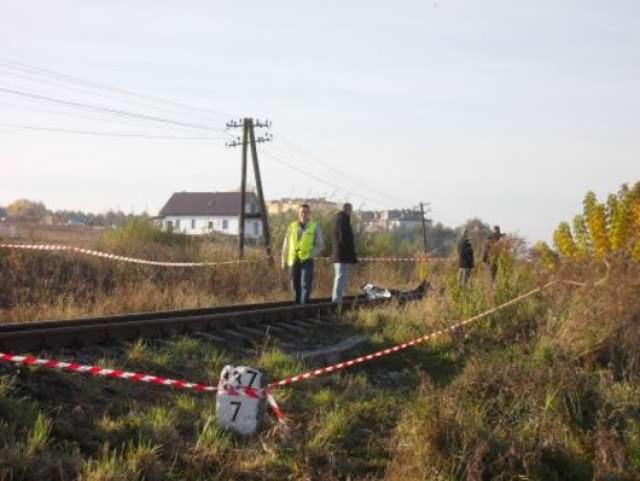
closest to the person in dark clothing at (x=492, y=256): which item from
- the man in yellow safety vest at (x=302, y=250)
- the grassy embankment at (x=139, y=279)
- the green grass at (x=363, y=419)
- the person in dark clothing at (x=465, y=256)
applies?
the person in dark clothing at (x=465, y=256)

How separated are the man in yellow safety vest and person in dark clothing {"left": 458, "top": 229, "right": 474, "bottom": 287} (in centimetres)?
271

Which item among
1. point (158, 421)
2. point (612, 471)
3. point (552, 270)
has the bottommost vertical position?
point (612, 471)

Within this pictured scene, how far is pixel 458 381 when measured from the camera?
27.4ft

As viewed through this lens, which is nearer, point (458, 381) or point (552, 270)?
point (458, 381)

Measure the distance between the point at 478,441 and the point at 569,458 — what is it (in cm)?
101

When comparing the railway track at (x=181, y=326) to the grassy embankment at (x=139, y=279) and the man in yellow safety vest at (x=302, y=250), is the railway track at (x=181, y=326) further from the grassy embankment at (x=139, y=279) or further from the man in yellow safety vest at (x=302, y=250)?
the grassy embankment at (x=139, y=279)

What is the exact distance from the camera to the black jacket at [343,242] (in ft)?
46.7

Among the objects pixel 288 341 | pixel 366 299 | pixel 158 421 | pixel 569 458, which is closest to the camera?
pixel 158 421

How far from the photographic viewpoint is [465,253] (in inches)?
703

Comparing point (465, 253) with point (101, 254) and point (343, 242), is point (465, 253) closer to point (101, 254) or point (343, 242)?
point (343, 242)

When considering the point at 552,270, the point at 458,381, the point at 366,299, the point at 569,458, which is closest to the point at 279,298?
the point at 366,299

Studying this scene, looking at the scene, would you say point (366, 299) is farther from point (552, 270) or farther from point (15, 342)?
point (15, 342)

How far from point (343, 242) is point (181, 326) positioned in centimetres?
460

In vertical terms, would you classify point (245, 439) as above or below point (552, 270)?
below
